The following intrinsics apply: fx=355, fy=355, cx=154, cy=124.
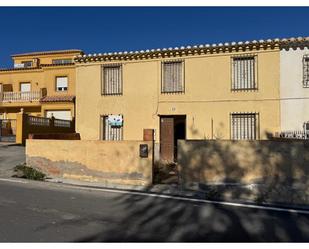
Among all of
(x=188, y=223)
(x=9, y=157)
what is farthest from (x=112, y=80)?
(x=188, y=223)

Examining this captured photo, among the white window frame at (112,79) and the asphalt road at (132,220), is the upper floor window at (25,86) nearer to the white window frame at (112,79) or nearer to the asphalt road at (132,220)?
the white window frame at (112,79)

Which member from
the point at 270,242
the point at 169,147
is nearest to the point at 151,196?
the point at 270,242

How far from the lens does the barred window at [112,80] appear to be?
17.8 meters

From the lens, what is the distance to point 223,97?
1616 centimetres

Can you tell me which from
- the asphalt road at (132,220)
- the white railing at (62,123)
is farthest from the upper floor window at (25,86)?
the asphalt road at (132,220)

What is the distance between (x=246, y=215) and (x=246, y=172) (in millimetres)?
2600

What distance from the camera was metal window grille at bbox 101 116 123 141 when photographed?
17875 mm

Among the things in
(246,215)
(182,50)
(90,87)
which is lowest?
(246,215)

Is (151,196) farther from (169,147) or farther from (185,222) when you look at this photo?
(169,147)

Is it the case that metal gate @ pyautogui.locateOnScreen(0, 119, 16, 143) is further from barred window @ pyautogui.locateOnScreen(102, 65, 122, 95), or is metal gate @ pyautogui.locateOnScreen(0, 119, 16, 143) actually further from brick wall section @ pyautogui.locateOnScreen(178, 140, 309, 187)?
brick wall section @ pyautogui.locateOnScreen(178, 140, 309, 187)

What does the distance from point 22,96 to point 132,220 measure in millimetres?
23492

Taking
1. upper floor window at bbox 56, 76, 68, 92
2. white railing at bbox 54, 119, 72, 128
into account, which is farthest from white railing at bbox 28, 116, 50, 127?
upper floor window at bbox 56, 76, 68, 92

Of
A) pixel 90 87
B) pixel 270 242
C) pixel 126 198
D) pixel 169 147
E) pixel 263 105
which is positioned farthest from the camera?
pixel 90 87

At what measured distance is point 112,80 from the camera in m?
17.9
